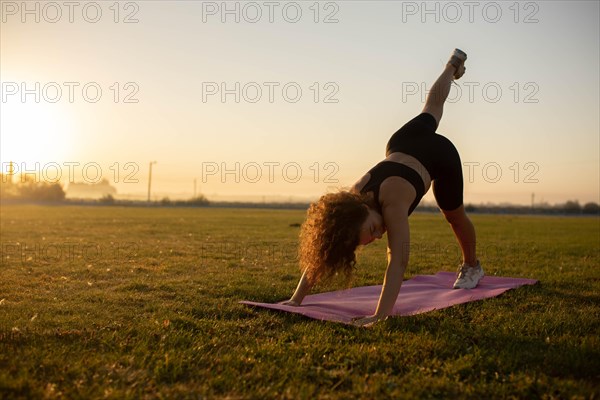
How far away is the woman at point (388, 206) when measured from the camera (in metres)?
5.04

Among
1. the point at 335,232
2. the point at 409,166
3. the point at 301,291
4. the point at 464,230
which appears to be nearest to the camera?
the point at 335,232

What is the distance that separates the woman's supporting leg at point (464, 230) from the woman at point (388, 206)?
0.33 feet

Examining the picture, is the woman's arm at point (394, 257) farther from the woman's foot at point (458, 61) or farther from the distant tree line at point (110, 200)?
the distant tree line at point (110, 200)

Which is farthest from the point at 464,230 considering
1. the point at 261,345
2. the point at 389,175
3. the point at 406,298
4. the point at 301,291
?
the point at 261,345

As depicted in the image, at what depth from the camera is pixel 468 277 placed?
7309 millimetres

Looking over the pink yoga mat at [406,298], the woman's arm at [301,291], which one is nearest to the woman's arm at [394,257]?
the pink yoga mat at [406,298]

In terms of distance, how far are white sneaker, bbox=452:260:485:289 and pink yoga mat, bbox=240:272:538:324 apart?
0.10 m

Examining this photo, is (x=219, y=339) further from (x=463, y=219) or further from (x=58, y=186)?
(x=58, y=186)

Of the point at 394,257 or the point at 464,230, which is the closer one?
the point at 394,257

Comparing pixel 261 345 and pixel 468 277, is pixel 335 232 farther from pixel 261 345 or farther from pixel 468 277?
pixel 468 277

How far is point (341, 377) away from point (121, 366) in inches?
64.2

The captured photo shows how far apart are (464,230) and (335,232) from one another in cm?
276

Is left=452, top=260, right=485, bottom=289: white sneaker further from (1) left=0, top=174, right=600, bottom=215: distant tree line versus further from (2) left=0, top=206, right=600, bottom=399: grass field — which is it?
(1) left=0, top=174, right=600, bottom=215: distant tree line

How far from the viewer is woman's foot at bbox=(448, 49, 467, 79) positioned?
7.12m
